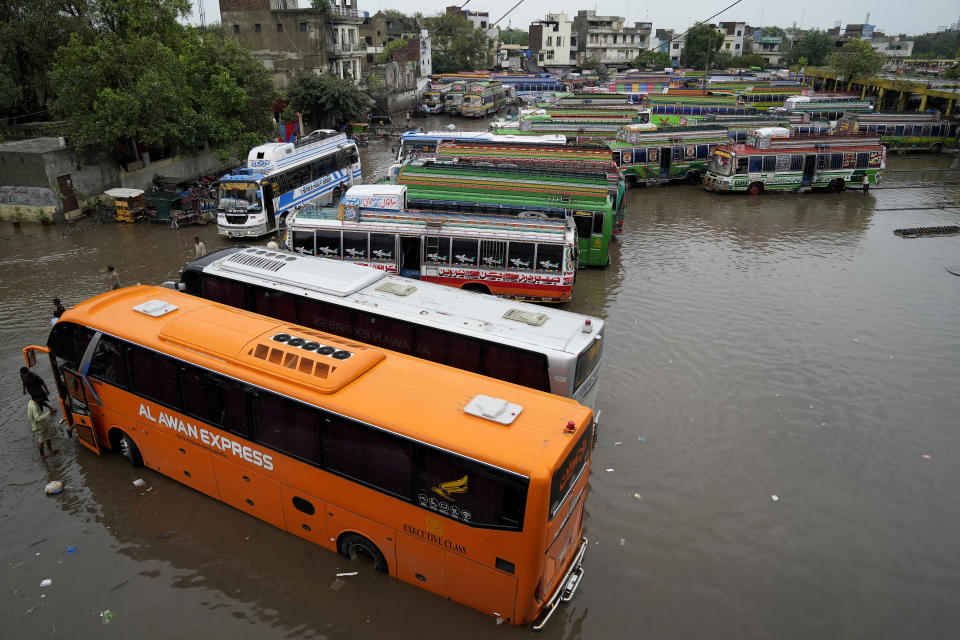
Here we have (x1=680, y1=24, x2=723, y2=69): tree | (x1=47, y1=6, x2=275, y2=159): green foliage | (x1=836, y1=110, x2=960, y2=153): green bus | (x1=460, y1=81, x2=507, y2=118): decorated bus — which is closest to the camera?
(x1=47, y1=6, x2=275, y2=159): green foliage

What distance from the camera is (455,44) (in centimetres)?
8600

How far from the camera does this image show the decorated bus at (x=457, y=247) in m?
15.3

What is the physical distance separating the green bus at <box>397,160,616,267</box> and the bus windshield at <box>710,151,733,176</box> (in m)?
10.8

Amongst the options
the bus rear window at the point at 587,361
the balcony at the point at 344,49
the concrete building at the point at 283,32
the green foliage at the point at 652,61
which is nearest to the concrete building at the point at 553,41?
the green foliage at the point at 652,61

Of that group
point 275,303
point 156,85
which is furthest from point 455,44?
point 275,303

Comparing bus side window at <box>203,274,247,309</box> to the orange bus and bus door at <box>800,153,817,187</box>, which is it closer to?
the orange bus

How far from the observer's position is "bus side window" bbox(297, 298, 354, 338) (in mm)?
10641

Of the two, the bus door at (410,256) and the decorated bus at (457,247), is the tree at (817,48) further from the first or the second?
the bus door at (410,256)

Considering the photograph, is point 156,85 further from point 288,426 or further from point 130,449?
point 288,426

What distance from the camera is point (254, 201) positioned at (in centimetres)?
2086

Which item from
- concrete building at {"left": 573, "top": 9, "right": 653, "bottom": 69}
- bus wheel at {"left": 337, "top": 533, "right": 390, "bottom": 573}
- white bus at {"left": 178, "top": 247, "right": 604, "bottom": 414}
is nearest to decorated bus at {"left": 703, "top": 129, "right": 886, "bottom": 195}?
white bus at {"left": 178, "top": 247, "right": 604, "bottom": 414}

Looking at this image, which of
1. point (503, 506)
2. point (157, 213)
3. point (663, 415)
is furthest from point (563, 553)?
point (157, 213)

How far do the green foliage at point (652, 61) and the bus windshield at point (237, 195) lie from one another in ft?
300

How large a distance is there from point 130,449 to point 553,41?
11359cm
